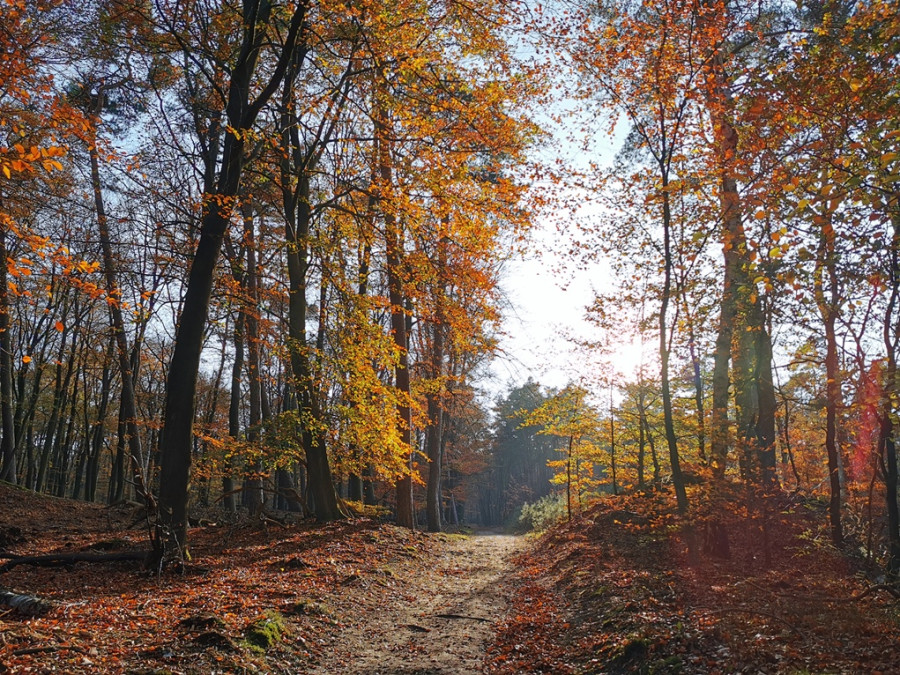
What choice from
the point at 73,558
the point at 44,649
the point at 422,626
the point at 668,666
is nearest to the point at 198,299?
the point at 73,558

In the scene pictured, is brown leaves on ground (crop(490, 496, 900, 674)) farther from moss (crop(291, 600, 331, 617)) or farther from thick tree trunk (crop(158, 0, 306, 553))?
thick tree trunk (crop(158, 0, 306, 553))

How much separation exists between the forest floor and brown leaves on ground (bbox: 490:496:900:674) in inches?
1.2

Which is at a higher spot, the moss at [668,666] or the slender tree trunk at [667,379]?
the slender tree trunk at [667,379]

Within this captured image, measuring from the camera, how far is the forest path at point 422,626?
5.84m

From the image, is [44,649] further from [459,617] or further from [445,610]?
[445,610]

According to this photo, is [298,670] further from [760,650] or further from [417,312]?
[417,312]

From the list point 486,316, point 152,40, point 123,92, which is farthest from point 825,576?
point 123,92

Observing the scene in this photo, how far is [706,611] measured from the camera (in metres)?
6.16

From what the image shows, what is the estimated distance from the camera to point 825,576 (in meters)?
7.71

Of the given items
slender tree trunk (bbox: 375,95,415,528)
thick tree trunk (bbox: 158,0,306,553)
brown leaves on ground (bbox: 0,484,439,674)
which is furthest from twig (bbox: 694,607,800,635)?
slender tree trunk (bbox: 375,95,415,528)

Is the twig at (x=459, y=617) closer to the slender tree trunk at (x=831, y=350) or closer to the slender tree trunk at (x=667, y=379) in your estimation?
the slender tree trunk at (x=667, y=379)

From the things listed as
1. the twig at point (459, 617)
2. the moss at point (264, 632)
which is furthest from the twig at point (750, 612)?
the moss at point (264, 632)

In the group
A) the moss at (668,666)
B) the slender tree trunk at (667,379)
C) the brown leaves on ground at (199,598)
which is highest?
the slender tree trunk at (667,379)

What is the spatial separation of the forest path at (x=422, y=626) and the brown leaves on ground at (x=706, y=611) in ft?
1.34
